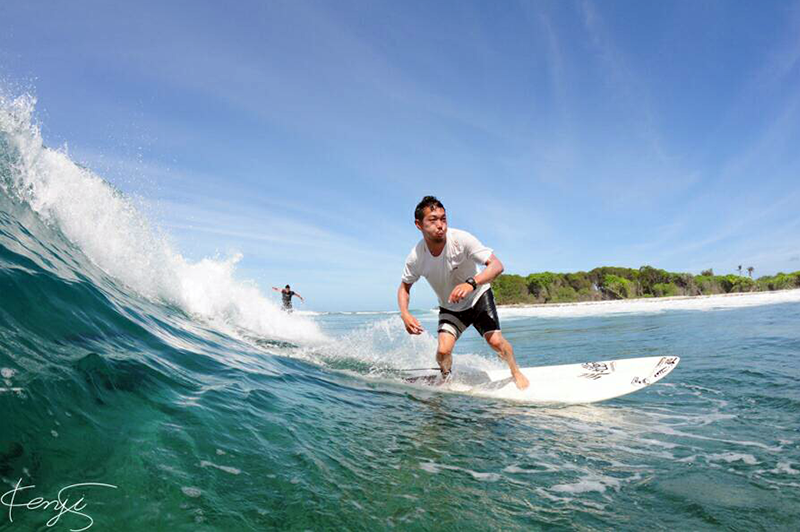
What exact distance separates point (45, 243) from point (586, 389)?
765 cm

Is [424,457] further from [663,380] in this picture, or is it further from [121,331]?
[663,380]

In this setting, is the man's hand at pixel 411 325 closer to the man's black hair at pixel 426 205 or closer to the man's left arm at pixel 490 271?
the man's left arm at pixel 490 271

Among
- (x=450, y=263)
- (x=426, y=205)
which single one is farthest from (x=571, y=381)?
(x=426, y=205)

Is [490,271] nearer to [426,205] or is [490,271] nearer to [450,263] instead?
[450,263]

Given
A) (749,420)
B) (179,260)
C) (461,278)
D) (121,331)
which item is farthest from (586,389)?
(179,260)

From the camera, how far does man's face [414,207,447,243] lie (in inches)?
204

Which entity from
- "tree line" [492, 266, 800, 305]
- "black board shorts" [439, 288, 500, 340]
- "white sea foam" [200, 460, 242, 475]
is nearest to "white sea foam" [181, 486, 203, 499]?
"white sea foam" [200, 460, 242, 475]

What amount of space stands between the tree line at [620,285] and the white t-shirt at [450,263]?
203 feet

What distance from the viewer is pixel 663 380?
5.99m

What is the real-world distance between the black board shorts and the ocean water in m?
0.99

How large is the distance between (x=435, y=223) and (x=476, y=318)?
1.65 meters

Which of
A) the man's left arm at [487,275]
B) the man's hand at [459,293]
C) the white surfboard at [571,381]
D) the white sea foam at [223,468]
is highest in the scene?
the man's left arm at [487,275]

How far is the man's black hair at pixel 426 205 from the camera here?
5277mm

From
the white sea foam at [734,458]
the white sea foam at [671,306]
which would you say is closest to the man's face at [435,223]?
the white sea foam at [734,458]
